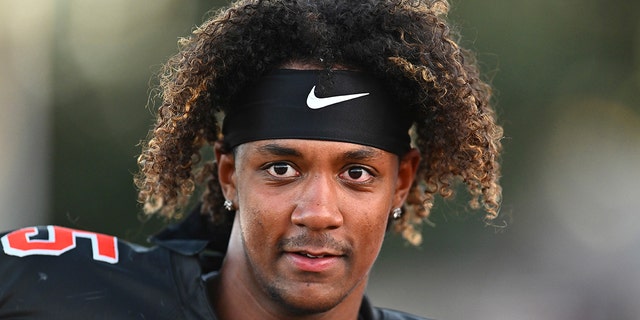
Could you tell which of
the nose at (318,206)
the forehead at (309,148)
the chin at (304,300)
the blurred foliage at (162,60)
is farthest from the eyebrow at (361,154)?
the blurred foliage at (162,60)

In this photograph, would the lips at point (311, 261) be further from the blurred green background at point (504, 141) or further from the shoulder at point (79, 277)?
the blurred green background at point (504, 141)

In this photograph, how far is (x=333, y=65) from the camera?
12.9ft

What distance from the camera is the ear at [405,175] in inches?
165

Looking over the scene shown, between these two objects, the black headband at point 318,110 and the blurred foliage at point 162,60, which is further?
the blurred foliage at point 162,60

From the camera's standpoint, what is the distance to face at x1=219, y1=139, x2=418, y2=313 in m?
3.77

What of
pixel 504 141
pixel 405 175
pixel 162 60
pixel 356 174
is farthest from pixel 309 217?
pixel 504 141

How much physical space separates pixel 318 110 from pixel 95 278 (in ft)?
3.58

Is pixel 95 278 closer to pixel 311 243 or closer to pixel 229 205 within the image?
pixel 229 205

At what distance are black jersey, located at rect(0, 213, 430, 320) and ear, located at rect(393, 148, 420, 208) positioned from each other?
33.4 inches

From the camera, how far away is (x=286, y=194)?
381 centimetres

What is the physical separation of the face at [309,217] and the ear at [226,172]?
0.51 ft

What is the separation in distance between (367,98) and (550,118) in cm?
1035

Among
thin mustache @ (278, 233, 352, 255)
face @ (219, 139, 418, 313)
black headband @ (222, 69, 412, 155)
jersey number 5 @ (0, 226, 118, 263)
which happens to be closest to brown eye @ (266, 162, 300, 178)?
face @ (219, 139, 418, 313)

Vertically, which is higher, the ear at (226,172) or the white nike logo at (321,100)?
the white nike logo at (321,100)
